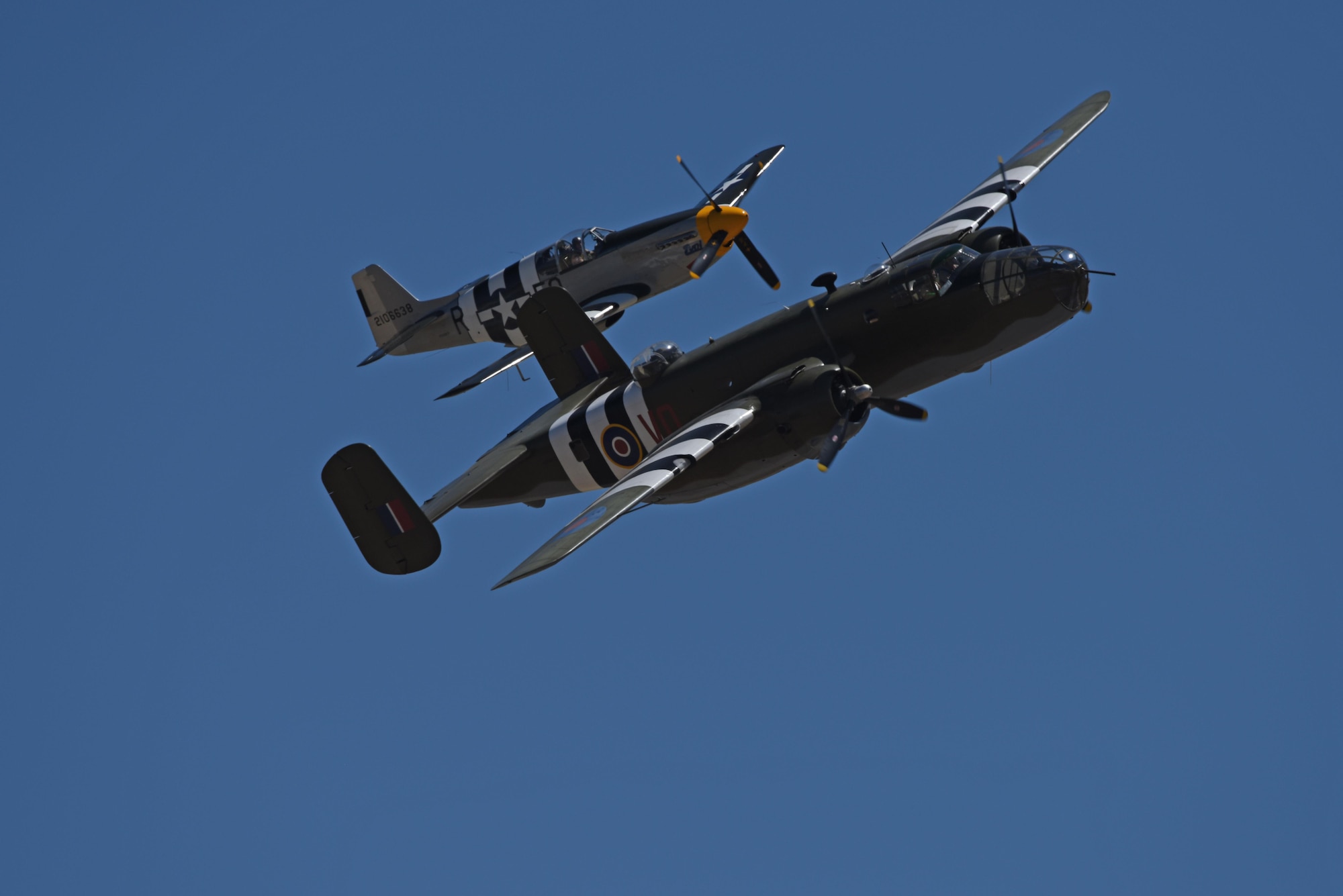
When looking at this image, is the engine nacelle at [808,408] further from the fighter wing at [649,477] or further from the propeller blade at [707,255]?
the propeller blade at [707,255]

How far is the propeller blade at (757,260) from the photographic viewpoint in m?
56.9

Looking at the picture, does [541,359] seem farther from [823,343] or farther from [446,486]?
[823,343]

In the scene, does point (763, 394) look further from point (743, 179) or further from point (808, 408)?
point (743, 179)

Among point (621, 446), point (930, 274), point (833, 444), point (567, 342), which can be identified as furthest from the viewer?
point (567, 342)

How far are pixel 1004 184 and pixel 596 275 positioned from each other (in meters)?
15.8

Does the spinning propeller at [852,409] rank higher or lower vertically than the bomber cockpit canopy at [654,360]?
lower

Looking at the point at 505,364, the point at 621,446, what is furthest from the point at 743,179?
the point at 621,446

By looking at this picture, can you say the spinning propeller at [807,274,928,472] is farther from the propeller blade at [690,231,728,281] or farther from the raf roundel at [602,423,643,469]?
the propeller blade at [690,231,728,281]

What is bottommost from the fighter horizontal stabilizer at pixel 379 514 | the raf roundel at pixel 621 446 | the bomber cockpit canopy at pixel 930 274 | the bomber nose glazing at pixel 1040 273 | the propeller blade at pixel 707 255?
the bomber nose glazing at pixel 1040 273

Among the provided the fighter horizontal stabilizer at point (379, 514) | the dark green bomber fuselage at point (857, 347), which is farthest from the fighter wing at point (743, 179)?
the fighter horizontal stabilizer at point (379, 514)

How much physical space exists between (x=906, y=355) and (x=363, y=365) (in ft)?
81.7

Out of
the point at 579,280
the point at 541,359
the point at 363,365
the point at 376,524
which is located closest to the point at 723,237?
the point at 579,280

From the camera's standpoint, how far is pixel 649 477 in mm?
41031

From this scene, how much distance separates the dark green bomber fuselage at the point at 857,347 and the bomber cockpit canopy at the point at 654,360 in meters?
0.20
